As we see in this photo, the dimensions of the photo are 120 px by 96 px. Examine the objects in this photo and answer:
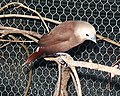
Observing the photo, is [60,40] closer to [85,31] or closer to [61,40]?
[61,40]

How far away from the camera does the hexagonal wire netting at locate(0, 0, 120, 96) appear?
1712mm

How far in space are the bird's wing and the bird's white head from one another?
1.2 inches

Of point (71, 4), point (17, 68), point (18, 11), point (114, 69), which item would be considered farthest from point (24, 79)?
point (114, 69)

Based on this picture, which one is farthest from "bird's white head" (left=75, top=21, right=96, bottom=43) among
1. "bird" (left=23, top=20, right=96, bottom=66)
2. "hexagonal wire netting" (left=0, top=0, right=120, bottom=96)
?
"hexagonal wire netting" (left=0, top=0, right=120, bottom=96)

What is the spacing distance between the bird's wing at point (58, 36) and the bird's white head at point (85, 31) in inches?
1.2

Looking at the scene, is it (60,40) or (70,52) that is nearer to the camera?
(60,40)

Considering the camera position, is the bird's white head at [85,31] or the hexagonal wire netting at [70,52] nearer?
the bird's white head at [85,31]

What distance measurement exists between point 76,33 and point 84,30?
0.16 ft

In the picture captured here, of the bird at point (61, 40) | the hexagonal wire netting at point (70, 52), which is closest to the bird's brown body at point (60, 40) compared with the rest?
the bird at point (61, 40)

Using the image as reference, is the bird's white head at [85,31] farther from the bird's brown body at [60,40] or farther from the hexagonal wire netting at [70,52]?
the hexagonal wire netting at [70,52]

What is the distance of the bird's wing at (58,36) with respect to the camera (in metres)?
1.42

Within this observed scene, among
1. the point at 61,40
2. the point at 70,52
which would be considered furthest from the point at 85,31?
the point at 70,52

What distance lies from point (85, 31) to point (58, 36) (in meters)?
0.12

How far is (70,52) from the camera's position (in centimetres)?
176
